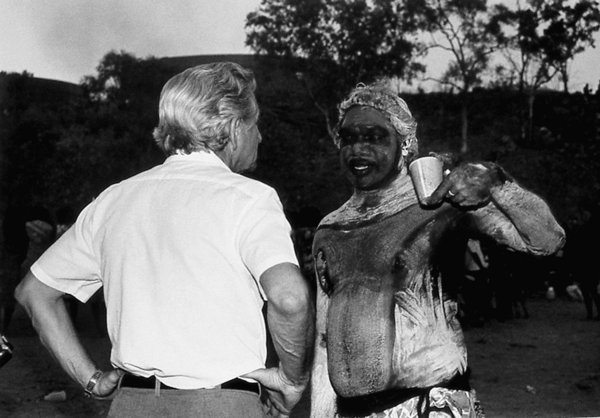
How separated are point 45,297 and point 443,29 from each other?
42.2 m

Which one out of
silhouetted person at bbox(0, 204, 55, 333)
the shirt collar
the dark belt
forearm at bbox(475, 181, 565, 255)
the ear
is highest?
the ear

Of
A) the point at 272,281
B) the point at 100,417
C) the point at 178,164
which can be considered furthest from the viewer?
the point at 100,417

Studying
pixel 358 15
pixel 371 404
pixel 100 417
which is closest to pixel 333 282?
pixel 371 404

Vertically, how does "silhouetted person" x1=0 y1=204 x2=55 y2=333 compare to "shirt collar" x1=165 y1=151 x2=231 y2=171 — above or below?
below

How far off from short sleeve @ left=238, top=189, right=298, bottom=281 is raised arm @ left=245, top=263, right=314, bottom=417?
23 millimetres

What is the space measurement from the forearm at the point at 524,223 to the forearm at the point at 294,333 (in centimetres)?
89

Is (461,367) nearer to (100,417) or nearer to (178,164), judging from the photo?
(178,164)

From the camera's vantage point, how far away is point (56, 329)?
2.54 meters

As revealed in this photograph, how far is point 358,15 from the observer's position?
137ft

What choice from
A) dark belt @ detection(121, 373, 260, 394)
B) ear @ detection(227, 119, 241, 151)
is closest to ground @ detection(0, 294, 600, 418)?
dark belt @ detection(121, 373, 260, 394)

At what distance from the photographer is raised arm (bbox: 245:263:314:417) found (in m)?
2.29

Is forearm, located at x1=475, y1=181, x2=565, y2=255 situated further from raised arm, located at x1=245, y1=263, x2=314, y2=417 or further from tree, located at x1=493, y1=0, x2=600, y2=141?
tree, located at x1=493, y1=0, x2=600, y2=141

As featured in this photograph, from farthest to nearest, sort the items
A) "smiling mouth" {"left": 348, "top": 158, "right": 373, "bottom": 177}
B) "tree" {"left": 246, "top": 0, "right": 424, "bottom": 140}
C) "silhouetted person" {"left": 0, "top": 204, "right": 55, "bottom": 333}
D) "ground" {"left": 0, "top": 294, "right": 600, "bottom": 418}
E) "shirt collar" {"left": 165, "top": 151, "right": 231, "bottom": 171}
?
"tree" {"left": 246, "top": 0, "right": 424, "bottom": 140} < "silhouetted person" {"left": 0, "top": 204, "right": 55, "bottom": 333} < "ground" {"left": 0, "top": 294, "right": 600, "bottom": 418} < "smiling mouth" {"left": 348, "top": 158, "right": 373, "bottom": 177} < "shirt collar" {"left": 165, "top": 151, "right": 231, "bottom": 171}

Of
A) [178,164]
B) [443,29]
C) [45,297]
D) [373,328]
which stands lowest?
[373,328]
